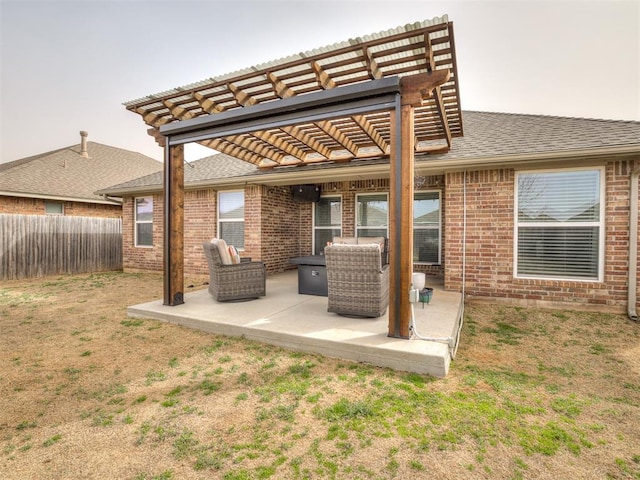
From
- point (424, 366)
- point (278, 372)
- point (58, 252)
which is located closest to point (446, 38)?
point (424, 366)

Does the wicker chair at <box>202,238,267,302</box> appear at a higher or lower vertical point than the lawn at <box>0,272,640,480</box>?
higher

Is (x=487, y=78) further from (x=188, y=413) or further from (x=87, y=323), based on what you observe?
(x=87, y=323)

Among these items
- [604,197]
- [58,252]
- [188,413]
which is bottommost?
[188,413]

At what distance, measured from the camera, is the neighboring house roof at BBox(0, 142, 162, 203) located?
11414 mm

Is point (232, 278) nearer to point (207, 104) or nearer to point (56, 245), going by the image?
point (207, 104)

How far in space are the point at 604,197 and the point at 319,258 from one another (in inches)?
195

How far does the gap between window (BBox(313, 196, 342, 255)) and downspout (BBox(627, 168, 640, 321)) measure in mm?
5900

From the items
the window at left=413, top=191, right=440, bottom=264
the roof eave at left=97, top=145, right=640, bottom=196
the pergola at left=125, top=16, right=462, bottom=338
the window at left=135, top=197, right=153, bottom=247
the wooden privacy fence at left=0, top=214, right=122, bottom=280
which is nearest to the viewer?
the pergola at left=125, top=16, right=462, bottom=338

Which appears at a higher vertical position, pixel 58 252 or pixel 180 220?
pixel 180 220

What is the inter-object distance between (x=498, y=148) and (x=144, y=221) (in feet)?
33.6

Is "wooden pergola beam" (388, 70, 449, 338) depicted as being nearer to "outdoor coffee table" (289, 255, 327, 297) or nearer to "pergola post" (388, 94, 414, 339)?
"pergola post" (388, 94, 414, 339)

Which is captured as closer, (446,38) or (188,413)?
(188,413)

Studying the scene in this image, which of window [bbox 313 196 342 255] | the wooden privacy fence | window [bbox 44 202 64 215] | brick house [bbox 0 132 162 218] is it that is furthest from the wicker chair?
window [bbox 44 202 64 215]

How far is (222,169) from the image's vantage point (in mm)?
9000
